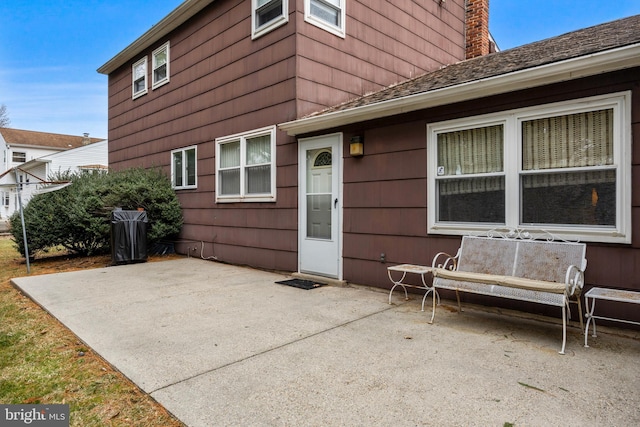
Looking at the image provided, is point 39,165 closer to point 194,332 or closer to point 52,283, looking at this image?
point 52,283

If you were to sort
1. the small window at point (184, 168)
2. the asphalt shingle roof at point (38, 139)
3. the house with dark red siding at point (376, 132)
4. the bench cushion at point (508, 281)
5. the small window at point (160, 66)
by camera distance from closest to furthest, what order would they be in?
1. the bench cushion at point (508, 281)
2. the house with dark red siding at point (376, 132)
3. the small window at point (184, 168)
4. the small window at point (160, 66)
5. the asphalt shingle roof at point (38, 139)

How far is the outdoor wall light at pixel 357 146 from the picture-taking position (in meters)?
5.31

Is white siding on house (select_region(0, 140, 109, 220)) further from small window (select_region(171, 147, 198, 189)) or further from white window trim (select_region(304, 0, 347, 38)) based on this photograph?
white window trim (select_region(304, 0, 347, 38))

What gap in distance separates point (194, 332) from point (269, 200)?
355cm

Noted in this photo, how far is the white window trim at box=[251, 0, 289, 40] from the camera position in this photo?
20.8ft

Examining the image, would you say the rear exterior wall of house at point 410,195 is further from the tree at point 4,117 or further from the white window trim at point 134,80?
the tree at point 4,117

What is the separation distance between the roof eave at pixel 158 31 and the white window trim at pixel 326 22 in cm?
294

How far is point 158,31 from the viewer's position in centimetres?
959

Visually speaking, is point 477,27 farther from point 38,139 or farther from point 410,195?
point 38,139

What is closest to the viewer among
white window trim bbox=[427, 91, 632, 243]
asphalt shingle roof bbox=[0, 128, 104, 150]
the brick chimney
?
white window trim bbox=[427, 91, 632, 243]

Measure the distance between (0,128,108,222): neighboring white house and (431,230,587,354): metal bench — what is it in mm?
25808

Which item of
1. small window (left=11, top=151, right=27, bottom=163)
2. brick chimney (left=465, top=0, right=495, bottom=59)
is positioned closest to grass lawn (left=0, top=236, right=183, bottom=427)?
brick chimney (left=465, top=0, right=495, bottom=59)

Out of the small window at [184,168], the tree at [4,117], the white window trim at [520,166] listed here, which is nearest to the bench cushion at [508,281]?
the white window trim at [520,166]

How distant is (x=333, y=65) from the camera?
675cm
